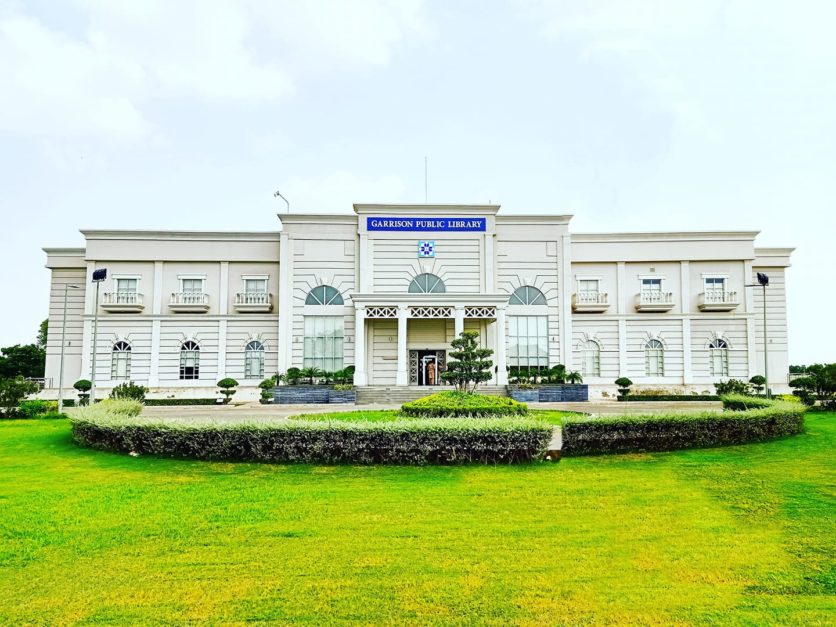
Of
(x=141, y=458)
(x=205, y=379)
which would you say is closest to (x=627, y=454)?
(x=141, y=458)

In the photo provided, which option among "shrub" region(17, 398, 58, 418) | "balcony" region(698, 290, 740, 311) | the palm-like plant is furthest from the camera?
"balcony" region(698, 290, 740, 311)

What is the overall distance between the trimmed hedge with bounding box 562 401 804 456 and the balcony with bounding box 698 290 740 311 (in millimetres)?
21585

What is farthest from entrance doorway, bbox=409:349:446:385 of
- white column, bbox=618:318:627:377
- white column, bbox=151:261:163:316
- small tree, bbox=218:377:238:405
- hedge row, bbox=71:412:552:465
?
hedge row, bbox=71:412:552:465

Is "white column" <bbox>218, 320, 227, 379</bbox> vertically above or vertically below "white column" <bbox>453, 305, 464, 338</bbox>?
below

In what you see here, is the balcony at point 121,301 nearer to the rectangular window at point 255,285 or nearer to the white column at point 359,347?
the rectangular window at point 255,285

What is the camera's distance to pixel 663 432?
36.1 ft

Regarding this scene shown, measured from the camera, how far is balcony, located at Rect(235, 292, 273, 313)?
30.6 m

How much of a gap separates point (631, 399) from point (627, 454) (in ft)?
56.0

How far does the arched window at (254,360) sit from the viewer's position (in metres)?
30.9

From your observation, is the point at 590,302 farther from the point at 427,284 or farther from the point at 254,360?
the point at 254,360

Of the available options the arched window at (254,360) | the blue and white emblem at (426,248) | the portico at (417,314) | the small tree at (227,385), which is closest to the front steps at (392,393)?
the portico at (417,314)

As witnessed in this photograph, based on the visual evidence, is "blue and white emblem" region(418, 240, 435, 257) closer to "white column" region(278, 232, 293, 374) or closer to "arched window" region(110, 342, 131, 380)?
"white column" region(278, 232, 293, 374)

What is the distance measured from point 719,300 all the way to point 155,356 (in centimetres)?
3154

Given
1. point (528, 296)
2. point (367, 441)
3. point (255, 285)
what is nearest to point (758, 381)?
point (528, 296)
